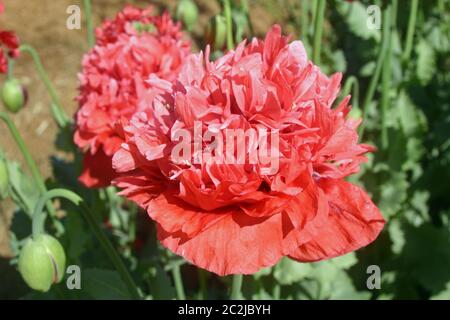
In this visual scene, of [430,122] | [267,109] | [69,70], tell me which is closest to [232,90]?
[267,109]

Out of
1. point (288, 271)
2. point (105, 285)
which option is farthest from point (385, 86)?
point (105, 285)

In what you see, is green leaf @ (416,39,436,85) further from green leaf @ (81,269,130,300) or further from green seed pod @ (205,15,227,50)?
green leaf @ (81,269,130,300)

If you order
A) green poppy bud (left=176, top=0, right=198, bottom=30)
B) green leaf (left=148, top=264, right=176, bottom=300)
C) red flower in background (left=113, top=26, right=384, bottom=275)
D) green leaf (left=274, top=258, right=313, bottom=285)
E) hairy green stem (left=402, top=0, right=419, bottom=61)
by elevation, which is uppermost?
green poppy bud (left=176, top=0, right=198, bottom=30)

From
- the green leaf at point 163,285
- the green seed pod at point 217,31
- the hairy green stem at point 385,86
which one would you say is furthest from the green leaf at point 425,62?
the green leaf at point 163,285

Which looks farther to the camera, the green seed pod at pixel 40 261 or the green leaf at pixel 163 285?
the green leaf at pixel 163 285

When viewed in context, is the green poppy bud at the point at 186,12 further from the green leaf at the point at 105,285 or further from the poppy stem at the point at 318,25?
the green leaf at the point at 105,285

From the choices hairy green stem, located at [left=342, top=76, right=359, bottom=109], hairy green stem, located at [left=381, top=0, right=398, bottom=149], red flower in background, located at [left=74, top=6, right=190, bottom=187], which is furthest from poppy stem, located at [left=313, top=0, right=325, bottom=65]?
hairy green stem, located at [left=381, top=0, right=398, bottom=149]
